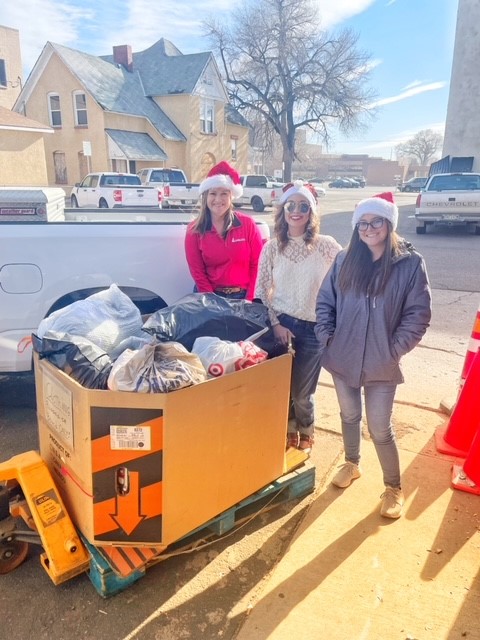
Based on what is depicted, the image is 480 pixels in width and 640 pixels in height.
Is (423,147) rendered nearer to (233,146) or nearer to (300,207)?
(233,146)

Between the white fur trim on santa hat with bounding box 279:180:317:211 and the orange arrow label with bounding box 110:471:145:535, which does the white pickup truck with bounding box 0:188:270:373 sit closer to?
the white fur trim on santa hat with bounding box 279:180:317:211

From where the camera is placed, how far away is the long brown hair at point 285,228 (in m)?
2.83

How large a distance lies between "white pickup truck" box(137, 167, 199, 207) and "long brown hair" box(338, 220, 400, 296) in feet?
59.6

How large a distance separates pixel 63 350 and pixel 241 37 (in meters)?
38.8

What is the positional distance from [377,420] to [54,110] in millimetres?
31402

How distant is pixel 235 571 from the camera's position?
7.56 ft

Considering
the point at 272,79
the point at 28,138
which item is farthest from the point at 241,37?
the point at 28,138

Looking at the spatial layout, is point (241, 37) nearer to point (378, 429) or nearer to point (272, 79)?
point (272, 79)

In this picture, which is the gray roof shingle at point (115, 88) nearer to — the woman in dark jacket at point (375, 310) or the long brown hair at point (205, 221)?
the long brown hair at point (205, 221)

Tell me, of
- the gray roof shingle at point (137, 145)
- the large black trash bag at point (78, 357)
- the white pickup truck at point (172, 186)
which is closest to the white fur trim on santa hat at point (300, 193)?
the large black trash bag at point (78, 357)

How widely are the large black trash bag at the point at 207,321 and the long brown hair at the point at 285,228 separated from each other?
47 cm

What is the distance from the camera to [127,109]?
2845 cm

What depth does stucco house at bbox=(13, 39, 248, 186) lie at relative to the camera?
89.9ft

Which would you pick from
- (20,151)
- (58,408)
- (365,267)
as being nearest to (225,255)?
(365,267)
